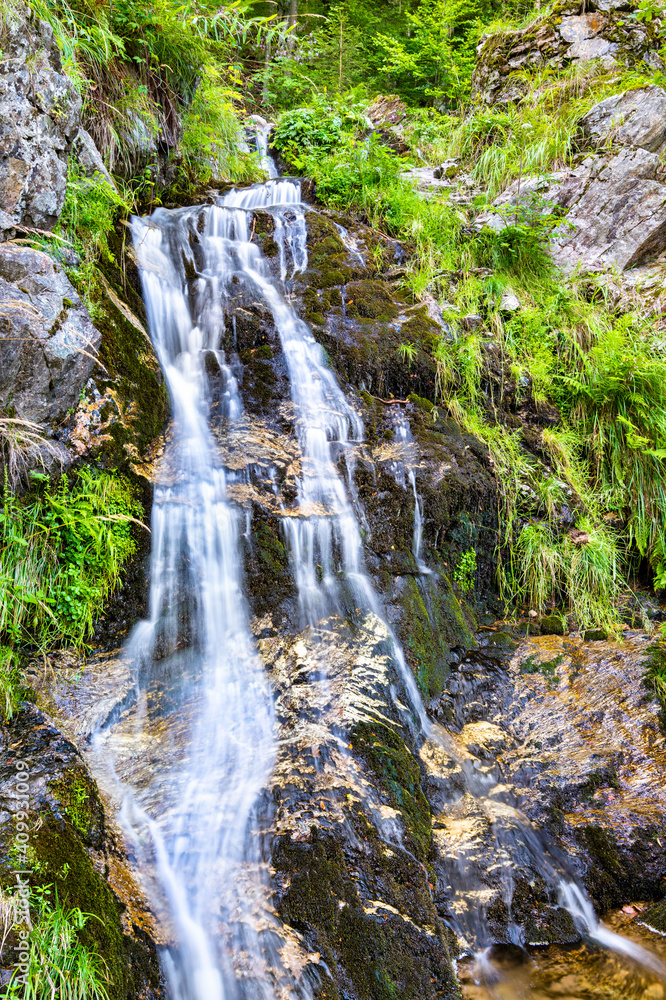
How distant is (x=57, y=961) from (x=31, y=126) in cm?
450

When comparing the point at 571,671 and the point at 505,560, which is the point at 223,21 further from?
the point at 571,671

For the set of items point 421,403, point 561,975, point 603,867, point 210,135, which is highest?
point 210,135

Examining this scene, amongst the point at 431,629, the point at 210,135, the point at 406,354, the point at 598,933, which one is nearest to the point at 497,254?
the point at 406,354

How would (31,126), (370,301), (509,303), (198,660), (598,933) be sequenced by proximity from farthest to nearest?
(509,303)
(370,301)
(31,126)
(198,660)
(598,933)

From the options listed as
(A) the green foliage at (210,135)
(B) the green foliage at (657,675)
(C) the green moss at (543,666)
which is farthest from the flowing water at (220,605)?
(B) the green foliage at (657,675)

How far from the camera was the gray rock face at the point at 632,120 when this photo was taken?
20.8ft

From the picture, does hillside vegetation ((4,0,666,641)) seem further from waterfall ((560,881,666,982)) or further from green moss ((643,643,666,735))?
waterfall ((560,881,666,982))

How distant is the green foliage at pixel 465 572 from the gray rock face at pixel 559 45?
23.9 ft

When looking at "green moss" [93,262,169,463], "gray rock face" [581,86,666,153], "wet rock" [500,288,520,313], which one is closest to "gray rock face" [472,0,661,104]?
"gray rock face" [581,86,666,153]

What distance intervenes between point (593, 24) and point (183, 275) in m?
7.15

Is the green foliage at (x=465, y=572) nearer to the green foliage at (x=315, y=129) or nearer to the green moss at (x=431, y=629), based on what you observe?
the green moss at (x=431, y=629)

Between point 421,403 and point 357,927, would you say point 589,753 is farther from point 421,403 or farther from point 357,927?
point 421,403

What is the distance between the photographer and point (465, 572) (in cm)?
460

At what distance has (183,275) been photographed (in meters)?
5.23
